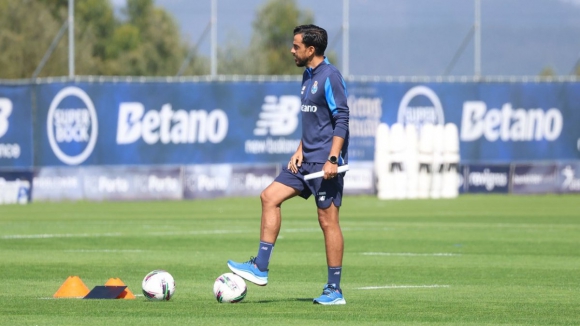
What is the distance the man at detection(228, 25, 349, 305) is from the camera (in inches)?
424

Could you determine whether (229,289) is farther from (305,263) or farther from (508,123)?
(508,123)

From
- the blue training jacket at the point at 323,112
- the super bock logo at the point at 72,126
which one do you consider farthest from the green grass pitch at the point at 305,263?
the super bock logo at the point at 72,126

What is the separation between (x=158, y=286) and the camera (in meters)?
10.9

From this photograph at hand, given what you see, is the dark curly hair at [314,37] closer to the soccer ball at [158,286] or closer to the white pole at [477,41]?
the soccer ball at [158,286]

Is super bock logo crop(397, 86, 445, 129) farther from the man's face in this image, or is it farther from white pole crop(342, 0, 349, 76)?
the man's face

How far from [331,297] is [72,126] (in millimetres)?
23812

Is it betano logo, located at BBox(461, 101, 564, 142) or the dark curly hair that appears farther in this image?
betano logo, located at BBox(461, 101, 564, 142)

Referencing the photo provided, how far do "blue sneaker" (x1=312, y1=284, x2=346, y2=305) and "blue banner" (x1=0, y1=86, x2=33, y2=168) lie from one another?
23.2m

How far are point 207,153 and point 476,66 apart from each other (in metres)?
11.8

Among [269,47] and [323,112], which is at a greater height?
[269,47]

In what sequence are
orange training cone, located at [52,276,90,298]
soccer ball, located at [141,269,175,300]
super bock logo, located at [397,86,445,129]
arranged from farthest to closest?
super bock logo, located at [397,86,445,129] < orange training cone, located at [52,276,90,298] < soccer ball, located at [141,269,175,300]

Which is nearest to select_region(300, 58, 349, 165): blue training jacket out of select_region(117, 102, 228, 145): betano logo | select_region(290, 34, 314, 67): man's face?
select_region(290, 34, 314, 67): man's face

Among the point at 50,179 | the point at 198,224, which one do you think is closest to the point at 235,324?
the point at 198,224

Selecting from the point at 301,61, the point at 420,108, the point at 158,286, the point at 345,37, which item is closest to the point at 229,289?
the point at 158,286
